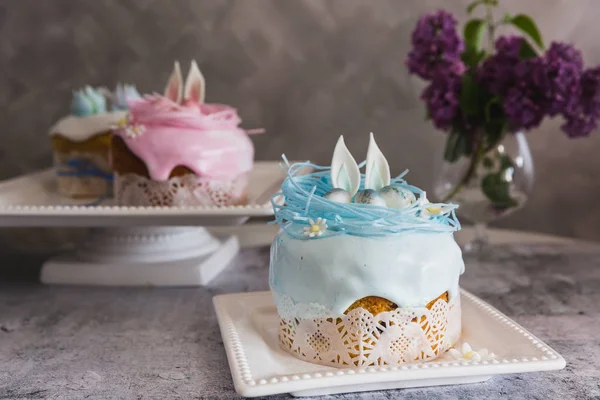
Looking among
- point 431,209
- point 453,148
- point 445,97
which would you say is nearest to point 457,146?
point 453,148

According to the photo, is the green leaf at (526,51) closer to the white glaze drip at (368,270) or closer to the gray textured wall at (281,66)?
the gray textured wall at (281,66)

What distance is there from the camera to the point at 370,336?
843mm

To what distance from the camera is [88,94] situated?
170 cm

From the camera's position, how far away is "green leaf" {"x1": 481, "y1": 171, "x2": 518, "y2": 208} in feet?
4.94

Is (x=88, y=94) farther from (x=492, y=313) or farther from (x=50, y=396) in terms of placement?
(x=492, y=313)

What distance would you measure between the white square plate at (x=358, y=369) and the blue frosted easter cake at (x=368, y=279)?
0.04 meters

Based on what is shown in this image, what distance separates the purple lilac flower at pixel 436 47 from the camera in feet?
4.83

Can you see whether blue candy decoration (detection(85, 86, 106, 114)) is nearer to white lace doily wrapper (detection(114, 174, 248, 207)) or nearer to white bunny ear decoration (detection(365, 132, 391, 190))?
white lace doily wrapper (detection(114, 174, 248, 207))

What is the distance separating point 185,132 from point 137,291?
318 mm

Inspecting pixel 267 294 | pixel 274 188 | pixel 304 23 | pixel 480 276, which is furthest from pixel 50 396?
pixel 304 23

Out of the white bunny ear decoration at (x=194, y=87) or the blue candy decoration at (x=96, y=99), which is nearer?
A: the white bunny ear decoration at (x=194, y=87)

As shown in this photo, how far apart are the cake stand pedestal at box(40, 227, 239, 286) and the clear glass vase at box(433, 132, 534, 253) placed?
55 centimetres

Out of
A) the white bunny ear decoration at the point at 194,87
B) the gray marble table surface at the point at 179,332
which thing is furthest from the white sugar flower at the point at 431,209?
the white bunny ear decoration at the point at 194,87

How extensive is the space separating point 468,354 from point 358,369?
163 mm
